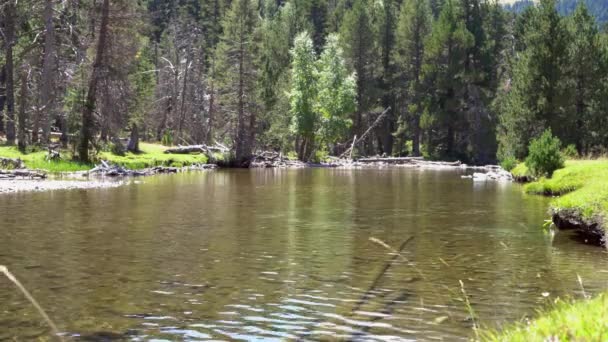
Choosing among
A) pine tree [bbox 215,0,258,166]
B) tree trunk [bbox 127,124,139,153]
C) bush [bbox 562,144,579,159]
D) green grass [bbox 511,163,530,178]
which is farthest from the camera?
pine tree [bbox 215,0,258,166]

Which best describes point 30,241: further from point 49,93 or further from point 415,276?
point 49,93

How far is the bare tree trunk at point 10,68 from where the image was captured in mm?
45500

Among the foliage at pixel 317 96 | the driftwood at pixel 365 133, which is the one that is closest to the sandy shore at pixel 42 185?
the foliage at pixel 317 96

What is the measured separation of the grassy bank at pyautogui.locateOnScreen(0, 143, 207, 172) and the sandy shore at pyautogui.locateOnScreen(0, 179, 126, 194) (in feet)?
16.7

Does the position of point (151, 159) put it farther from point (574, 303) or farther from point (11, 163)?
point (574, 303)

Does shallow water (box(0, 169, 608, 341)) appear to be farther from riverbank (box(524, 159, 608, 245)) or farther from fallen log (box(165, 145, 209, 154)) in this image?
fallen log (box(165, 145, 209, 154))

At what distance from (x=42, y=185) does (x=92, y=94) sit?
14.6 meters

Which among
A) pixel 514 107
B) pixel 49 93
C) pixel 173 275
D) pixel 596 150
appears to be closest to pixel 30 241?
pixel 173 275

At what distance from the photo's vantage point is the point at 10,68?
45.6 metres

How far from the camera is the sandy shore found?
1103 inches

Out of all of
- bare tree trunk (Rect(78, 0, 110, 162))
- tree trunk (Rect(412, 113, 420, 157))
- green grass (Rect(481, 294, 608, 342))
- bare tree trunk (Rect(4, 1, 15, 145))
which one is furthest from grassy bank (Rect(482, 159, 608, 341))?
tree trunk (Rect(412, 113, 420, 157))

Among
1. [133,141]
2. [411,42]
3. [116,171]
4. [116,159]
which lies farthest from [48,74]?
[411,42]

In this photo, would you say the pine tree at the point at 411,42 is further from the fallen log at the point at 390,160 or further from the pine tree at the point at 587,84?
the pine tree at the point at 587,84

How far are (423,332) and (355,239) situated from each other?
26.6 ft
